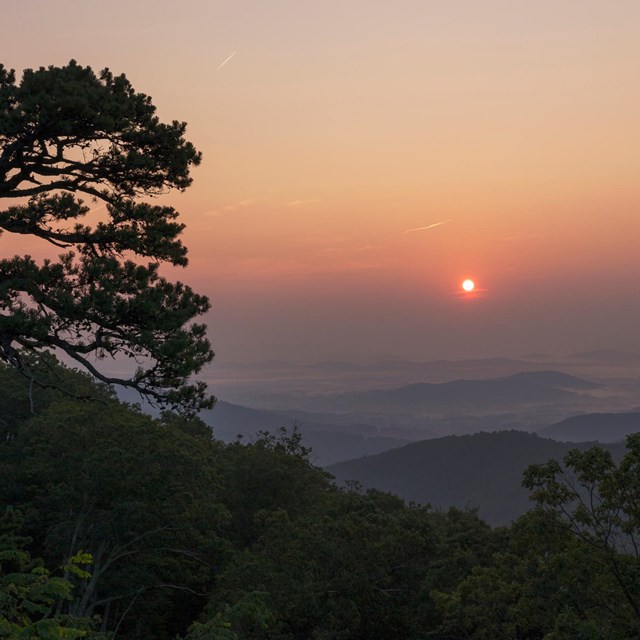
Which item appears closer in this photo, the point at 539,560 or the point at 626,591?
the point at 626,591

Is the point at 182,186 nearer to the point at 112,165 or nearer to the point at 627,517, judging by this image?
the point at 112,165

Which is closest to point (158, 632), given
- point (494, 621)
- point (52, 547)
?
point (52, 547)

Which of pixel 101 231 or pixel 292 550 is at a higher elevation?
pixel 101 231

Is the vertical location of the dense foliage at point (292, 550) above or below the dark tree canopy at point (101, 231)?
below

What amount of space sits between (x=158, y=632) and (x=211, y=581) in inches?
168

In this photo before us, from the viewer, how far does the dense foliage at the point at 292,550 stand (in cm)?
2105

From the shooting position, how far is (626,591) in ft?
64.0

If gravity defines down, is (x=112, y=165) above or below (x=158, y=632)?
above

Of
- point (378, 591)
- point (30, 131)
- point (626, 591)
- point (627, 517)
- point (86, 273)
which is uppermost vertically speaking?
point (30, 131)

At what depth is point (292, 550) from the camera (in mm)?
36438

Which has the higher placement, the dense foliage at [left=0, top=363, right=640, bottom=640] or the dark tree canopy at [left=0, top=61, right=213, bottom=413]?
the dark tree canopy at [left=0, top=61, right=213, bottom=413]

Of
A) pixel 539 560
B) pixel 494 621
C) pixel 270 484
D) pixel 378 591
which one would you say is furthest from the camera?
pixel 270 484

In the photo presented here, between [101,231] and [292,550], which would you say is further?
[292,550]

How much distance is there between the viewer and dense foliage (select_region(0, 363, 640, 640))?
829 inches
